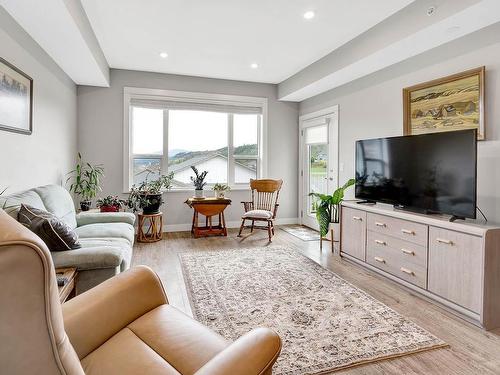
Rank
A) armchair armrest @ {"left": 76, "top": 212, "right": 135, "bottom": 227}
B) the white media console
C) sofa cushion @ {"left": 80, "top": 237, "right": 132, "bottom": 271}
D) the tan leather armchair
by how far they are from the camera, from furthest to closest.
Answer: armchair armrest @ {"left": 76, "top": 212, "right": 135, "bottom": 227} < sofa cushion @ {"left": 80, "top": 237, "right": 132, "bottom": 271} < the white media console < the tan leather armchair

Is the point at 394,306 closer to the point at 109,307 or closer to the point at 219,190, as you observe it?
the point at 109,307

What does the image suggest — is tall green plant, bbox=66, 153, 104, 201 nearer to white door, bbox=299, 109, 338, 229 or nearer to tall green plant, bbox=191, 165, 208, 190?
tall green plant, bbox=191, 165, 208, 190

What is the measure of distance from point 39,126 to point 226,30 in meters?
2.21

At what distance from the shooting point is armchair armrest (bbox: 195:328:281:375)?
0.87m

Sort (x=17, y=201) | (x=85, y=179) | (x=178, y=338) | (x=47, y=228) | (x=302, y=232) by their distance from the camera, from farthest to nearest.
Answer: (x=302, y=232) < (x=85, y=179) < (x=17, y=201) < (x=47, y=228) < (x=178, y=338)

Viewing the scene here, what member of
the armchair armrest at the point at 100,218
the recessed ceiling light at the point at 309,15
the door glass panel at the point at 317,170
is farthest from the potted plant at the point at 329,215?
the armchair armrest at the point at 100,218

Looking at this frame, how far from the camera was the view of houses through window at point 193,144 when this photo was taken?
5219 millimetres

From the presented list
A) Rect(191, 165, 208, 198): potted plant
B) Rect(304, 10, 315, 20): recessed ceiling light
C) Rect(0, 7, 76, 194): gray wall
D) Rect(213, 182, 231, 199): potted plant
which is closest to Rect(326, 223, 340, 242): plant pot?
Rect(213, 182, 231, 199): potted plant

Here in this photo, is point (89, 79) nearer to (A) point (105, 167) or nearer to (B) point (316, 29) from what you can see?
(A) point (105, 167)

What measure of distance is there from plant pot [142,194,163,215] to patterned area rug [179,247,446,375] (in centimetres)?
134

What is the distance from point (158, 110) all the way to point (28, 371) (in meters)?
5.08

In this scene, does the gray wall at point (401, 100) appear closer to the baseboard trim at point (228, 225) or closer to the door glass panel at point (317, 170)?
the door glass panel at point (317, 170)

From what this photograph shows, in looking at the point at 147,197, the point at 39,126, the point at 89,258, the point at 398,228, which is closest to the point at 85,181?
the point at 147,197

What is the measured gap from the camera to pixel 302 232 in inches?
208
